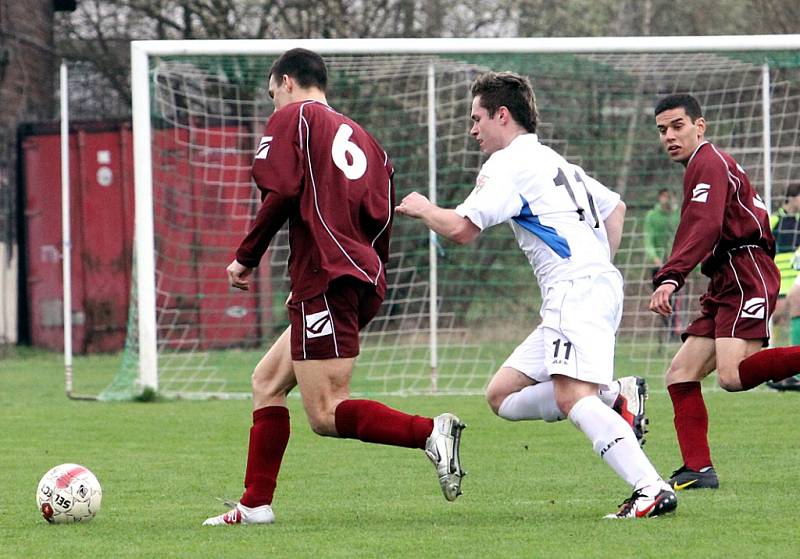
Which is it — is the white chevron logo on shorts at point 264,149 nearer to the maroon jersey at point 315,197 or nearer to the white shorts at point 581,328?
the maroon jersey at point 315,197

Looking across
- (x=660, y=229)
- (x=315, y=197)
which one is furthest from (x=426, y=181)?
(x=315, y=197)

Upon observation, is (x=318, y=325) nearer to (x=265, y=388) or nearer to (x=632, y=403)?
(x=265, y=388)

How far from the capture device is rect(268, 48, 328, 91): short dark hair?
19.3 feet

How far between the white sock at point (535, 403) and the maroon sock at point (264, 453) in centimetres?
91

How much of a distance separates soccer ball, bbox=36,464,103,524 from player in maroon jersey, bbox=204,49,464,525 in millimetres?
581

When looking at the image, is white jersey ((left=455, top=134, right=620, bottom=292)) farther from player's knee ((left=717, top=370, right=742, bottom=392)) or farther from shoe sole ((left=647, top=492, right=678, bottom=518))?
player's knee ((left=717, top=370, right=742, bottom=392))

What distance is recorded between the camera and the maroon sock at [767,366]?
6.78 meters

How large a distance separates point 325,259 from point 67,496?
56.0 inches

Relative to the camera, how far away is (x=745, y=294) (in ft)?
22.5

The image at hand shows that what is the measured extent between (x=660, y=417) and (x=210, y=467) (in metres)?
3.72

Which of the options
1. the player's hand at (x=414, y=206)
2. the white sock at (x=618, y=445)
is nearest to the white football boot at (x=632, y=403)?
the white sock at (x=618, y=445)

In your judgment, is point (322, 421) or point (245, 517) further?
point (245, 517)

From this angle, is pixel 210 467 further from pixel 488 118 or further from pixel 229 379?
pixel 229 379

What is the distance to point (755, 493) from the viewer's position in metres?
6.53
